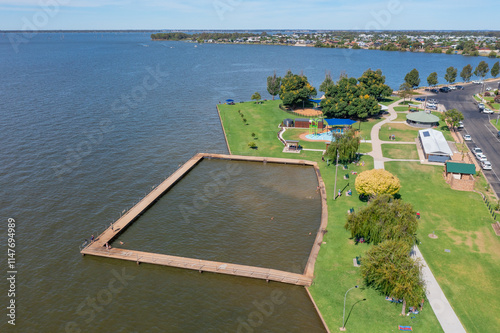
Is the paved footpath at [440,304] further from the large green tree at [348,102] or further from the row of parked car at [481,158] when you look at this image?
the large green tree at [348,102]

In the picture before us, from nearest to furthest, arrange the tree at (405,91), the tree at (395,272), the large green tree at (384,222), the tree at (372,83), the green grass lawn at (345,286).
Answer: the tree at (395,272)
the green grass lawn at (345,286)
the large green tree at (384,222)
the tree at (372,83)
the tree at (405,91)

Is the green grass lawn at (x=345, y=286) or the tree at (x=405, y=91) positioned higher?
the tree at (x=405, y=91)

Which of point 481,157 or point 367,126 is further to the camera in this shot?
point 367,126

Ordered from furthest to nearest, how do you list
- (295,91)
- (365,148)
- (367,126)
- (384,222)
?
(295,91), (367,126), (365,148), (384,222)

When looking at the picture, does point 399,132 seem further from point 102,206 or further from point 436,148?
point 102,206

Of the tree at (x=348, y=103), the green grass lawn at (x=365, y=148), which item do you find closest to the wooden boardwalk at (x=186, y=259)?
the green grass lawn at (x=365, y=148)

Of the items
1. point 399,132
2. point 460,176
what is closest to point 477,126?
point 399,132

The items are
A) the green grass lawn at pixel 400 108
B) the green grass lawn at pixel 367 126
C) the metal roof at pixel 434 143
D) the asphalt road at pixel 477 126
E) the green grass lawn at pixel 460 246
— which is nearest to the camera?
the green grass lawn at pixel 460 246
